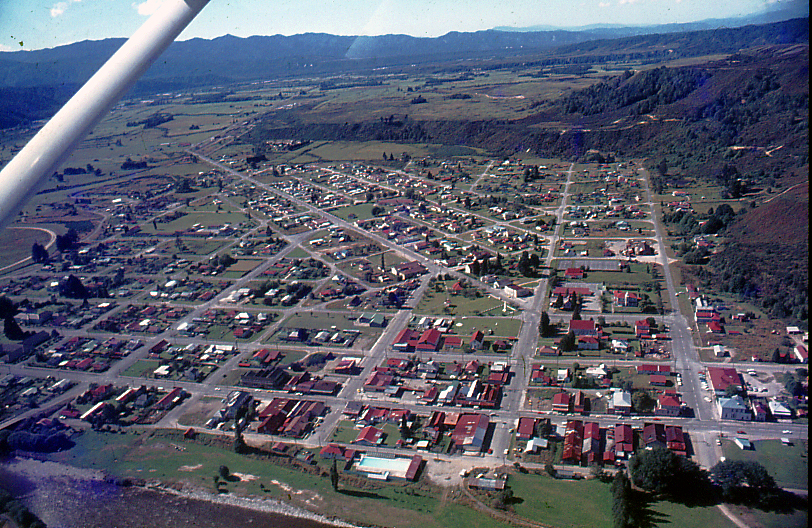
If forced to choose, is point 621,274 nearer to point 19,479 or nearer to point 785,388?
point 785,388

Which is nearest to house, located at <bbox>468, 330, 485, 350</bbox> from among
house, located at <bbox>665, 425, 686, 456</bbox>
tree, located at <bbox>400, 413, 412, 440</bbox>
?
tree, located at <bbox>400, 413, 412, 440</bbox>

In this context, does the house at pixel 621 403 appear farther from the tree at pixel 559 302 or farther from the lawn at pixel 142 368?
the lawn at pixel 142 368

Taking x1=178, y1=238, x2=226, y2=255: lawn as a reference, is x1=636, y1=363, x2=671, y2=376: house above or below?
below

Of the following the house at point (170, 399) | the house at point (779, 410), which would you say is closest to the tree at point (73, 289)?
the house at point (170, 399)

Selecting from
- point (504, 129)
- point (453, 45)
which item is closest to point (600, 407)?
point (504, 129)

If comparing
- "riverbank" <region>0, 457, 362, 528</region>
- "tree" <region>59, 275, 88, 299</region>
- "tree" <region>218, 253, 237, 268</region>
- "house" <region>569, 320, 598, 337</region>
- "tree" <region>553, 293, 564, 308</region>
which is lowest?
"riverbank" <region>0, 457, 362, 528</region>

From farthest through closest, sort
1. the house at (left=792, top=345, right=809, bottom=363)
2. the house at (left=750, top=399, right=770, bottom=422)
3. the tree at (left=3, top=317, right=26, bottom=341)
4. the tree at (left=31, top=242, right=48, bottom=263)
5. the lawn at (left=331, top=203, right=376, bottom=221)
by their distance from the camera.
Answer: the lawn at (left=331, top=203, right=376, bottom=221)
the tree at (left=31, top=242, right=48, bottom=263)
the tree at (left=3, top=317, right=26, bottom=341)
the house at (left=792, top=345, right=809, bottom=363)
the house at (left=750, top=399, right=770, bottom=422)

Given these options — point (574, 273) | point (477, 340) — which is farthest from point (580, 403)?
point (574, 273)

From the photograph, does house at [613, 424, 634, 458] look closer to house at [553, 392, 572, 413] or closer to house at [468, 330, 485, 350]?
house at [553, 392, 572, 413]
